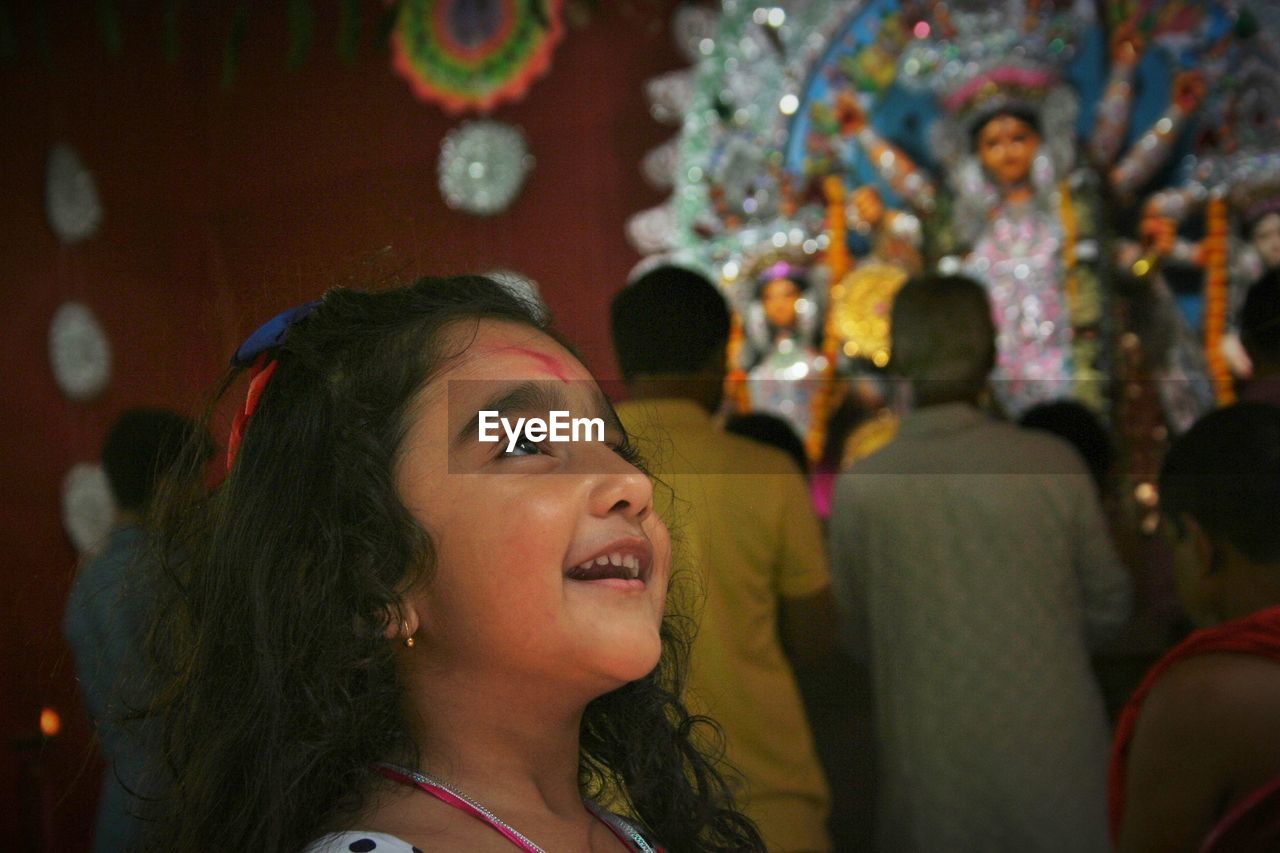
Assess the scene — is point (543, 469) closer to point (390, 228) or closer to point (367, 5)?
point (390, 228)

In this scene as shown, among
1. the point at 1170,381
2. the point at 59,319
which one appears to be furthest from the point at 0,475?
the point at 1170,381

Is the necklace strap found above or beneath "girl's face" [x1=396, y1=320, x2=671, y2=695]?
beneath

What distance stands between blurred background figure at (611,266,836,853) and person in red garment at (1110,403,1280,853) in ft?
1.33

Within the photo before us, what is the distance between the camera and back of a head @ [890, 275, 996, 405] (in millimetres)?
1567

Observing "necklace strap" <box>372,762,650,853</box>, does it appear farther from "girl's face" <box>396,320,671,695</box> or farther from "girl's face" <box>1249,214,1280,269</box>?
"girl's face" <box>1249,214,1280,269</box>

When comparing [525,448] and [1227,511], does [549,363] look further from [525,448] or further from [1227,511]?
[1227,511]

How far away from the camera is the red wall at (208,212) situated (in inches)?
48.3

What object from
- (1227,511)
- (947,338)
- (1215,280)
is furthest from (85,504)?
(1215,280)

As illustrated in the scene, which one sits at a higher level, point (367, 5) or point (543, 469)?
point (367, 5)

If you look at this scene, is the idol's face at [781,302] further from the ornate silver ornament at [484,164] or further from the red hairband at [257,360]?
the red hairband at [257,360]

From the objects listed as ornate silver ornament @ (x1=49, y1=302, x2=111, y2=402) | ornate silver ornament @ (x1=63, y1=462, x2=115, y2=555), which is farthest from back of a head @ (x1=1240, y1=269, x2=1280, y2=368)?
ornate silver ornament @ (x1=49, y1=302, x2=111, y2=402)

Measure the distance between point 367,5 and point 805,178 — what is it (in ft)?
4.10

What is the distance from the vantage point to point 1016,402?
2.88 m

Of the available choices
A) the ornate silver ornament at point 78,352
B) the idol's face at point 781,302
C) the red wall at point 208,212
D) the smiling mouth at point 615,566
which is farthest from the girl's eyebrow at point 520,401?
the idol's face at point 781,302
